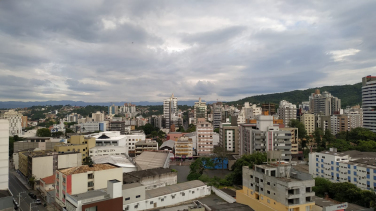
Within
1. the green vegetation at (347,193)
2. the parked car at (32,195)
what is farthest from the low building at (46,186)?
the green vegetation at (347,193)

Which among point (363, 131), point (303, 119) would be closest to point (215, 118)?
point (303, 119)

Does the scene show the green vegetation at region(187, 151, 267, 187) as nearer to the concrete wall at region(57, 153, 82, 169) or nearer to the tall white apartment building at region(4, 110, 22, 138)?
the concrete wall at region(57, 153, 82, 169)

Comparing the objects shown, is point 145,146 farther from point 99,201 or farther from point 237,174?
point 99,201

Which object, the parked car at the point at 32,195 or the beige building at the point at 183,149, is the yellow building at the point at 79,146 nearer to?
the parked car at the point at 32,195

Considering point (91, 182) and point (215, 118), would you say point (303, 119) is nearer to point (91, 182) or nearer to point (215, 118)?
point (215, 118)

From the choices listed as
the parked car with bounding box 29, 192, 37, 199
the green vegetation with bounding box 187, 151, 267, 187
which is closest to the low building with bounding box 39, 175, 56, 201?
the parked car with bounding box 29, 192, 37, 199
